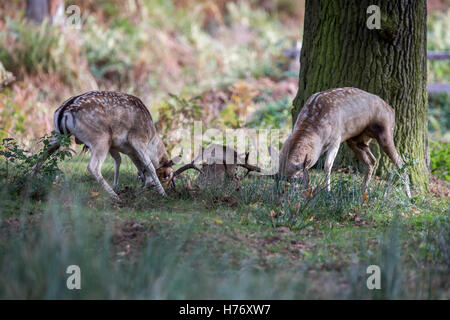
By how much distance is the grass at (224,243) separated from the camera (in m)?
3.86

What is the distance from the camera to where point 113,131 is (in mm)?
6703

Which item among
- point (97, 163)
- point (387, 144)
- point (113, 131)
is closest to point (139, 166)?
point (113, 131)

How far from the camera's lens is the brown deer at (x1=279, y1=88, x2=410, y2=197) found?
6695 mm

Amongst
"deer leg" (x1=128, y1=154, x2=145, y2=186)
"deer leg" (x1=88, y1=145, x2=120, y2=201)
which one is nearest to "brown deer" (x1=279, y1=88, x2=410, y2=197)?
"deer leg" (x1=128, y1=154, x2=145, y2=186)

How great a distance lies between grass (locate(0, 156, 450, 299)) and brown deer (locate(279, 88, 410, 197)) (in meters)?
0.45

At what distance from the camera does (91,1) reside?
2214cm

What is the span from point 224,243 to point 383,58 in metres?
3.98

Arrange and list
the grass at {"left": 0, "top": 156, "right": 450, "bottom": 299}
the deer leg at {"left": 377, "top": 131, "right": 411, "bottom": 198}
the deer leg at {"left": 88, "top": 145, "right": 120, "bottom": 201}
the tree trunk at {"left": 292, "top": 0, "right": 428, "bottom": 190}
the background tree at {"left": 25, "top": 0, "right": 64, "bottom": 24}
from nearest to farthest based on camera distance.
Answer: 1. the grass at {"left": 0, "top": 156, "right": 450, "bottom": 299}
2. the deer leg at {"left": 88, "top": 145, "right": 120, "bottom": 201}
3. the deer leg at {"left": 377, "top": 131, "right": 411, "bottom": 198}
4. the tree trunk at {"left": 292, "top": 0, "right": 428, "bottom": 190}
5. the background tree at {"left": 25, "top": 0, "right": 64, "bottom": 24}

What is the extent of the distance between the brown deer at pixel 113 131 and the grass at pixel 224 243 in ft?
1.10

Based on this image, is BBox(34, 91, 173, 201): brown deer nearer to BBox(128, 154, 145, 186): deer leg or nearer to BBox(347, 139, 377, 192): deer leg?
BBox(128, 154, 145, 186): deer leg

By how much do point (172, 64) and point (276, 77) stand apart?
3.42m

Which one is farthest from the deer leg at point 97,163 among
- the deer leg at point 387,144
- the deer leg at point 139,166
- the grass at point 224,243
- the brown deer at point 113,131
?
the deer leg at point 387,144

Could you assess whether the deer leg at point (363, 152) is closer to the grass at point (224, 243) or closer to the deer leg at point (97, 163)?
the grass at point (224, 243)

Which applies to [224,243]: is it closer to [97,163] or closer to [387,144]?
[97,163]
